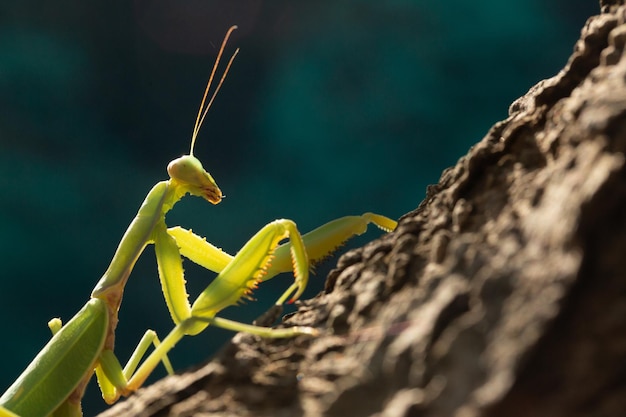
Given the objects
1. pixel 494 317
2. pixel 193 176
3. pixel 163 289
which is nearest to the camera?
pixel 494 317

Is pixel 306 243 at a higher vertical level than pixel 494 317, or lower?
higher

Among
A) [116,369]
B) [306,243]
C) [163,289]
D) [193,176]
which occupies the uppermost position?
[193,176]

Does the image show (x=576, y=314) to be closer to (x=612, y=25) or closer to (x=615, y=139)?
(x=615, y=139)

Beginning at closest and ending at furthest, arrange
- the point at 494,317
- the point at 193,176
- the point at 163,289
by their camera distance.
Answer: the point at 494,317 < the point at 163,289 < the point at 193,176

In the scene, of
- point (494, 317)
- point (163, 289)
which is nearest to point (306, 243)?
point (163, 289)

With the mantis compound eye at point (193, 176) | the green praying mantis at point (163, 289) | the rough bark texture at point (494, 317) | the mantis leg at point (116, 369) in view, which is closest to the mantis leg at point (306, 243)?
the green praying mantis at point (163, 289)

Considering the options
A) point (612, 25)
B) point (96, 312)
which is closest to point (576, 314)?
point (612, 25)

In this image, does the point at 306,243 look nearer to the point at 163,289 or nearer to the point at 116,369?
the point at 163,289
